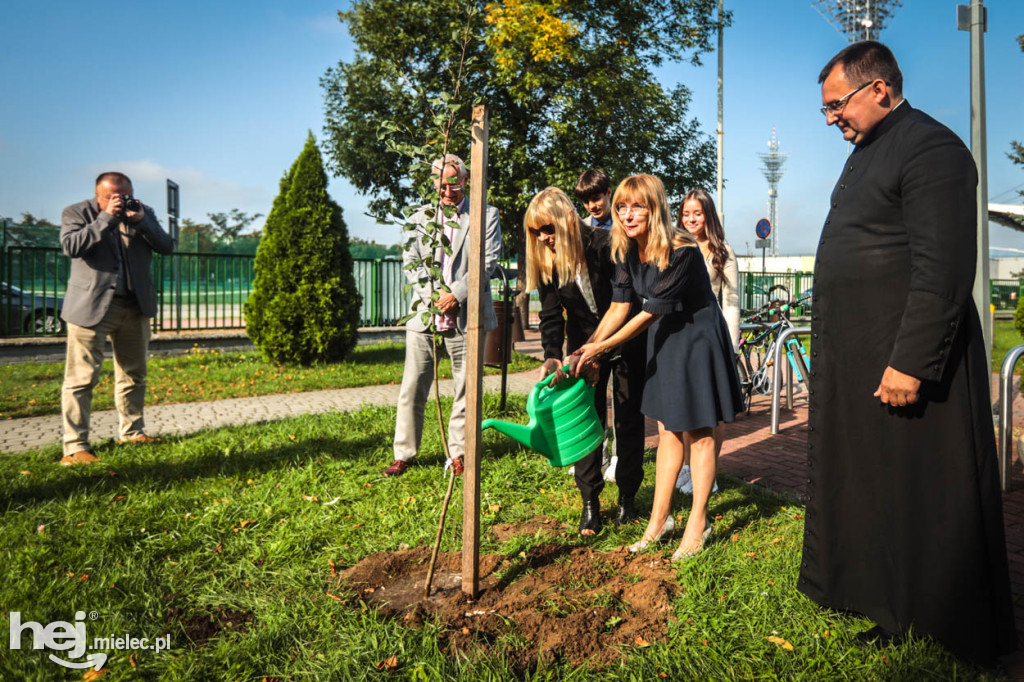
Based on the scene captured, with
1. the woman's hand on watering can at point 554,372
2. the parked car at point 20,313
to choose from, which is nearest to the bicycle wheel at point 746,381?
the woman's hand on watering can at point 554,372

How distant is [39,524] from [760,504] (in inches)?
164

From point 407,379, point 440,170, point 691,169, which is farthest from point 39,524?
point 691,169

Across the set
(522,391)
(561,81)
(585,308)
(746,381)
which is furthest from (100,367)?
(561,81)

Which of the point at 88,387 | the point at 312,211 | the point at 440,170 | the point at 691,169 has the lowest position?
the point at 88,387

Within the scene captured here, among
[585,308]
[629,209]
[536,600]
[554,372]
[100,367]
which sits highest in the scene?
[629,209]

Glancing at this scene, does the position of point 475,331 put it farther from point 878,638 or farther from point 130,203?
point 130,203

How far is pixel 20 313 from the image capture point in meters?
11.4

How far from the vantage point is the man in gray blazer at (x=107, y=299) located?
5.11 meters

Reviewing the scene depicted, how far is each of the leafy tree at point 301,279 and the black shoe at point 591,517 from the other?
24.0ft

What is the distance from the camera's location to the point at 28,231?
13.8m

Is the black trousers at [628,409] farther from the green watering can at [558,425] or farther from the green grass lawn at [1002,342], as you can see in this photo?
the green grass lawn at [1002,342]

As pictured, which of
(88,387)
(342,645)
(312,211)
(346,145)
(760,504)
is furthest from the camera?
(346,145)

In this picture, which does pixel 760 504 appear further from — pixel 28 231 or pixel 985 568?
pixel 28 231

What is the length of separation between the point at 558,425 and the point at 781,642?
1.17 meters
